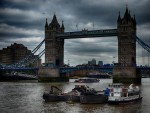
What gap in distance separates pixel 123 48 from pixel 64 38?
74.9ft

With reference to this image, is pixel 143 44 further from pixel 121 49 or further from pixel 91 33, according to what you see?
pixel 91 33

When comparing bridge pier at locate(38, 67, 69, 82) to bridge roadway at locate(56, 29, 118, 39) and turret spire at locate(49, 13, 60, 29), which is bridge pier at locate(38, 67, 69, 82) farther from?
turret spire at locate(49, 13, 60, 29)

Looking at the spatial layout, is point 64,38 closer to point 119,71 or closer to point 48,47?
point 48,47

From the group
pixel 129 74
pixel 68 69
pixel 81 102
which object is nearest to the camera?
pixel 81 102

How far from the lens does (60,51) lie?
4744 inches

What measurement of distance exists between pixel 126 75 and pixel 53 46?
2963cm

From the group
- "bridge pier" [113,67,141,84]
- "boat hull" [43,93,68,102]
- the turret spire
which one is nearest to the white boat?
"boat hull" [43,93,68,102]

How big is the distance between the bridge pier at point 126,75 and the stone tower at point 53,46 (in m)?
24.3

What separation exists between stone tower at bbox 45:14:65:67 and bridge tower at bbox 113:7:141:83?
24.0 meters

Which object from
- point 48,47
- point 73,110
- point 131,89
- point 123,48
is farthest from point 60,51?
point 73,110

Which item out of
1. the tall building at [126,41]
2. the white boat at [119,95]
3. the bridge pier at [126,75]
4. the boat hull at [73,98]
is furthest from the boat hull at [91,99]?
the tall building at [126,41]

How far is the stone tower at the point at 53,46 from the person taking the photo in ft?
386

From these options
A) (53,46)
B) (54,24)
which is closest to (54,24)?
(54,24)

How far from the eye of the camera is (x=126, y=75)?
9938cm
